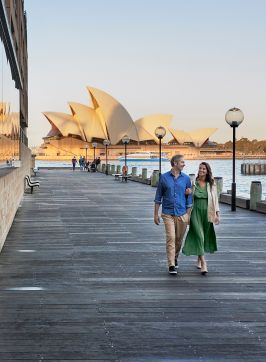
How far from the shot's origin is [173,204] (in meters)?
8.75

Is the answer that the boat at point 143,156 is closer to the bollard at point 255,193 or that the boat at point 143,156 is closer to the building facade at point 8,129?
the building facade at point 8,129

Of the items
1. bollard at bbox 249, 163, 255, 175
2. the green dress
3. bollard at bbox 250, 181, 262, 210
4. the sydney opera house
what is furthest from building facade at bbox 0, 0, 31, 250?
bollard at bbox 249, 163, 255, 175

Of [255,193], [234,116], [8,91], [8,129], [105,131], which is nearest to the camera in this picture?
[8,129]

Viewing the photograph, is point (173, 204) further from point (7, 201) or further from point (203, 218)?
point (7, 201)

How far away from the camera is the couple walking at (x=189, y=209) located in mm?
8742

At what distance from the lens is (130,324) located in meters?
6.02

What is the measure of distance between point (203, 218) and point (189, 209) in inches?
9.7

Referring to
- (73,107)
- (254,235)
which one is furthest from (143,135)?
(254,235)

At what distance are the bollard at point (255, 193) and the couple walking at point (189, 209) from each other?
1102cm

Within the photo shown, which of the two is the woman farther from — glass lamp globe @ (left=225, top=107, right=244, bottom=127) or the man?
glass lamp globe @ (left=225, top=107, right=244, bottom=127)

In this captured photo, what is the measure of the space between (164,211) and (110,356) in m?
3.96

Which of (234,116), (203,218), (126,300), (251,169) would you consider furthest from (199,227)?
(251,169)

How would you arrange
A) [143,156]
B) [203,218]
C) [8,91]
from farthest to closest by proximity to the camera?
1. [143,156]
2. [8,91]
3. [203,218]

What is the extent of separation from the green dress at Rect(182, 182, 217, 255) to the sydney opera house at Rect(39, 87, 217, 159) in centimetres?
9096
